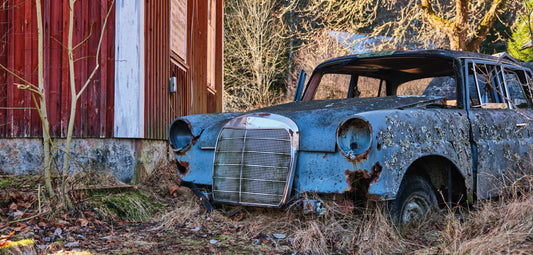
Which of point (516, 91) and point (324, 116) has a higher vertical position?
point (516, 91)

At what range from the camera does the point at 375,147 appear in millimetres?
3318

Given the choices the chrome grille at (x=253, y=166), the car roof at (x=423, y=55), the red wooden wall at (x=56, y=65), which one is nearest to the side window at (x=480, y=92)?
the car roof at (x=423, y=55)

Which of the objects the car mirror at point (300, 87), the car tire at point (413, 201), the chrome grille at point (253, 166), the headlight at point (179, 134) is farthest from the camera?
the car mirror at point (300, 87)

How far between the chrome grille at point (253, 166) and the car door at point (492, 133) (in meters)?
1.70

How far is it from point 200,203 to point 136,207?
65 cm

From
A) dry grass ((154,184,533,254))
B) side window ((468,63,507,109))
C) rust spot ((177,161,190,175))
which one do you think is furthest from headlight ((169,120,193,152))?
side window ((468,63,507,109))

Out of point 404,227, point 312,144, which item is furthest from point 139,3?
point 404,227

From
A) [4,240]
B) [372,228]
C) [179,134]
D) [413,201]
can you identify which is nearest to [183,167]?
[179,134]

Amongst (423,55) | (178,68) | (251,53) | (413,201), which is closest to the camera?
(413,201)

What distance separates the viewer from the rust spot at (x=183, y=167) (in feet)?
14.0

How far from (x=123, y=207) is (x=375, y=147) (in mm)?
2392

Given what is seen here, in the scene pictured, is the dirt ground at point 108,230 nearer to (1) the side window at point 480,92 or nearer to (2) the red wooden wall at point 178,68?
(2) the red wooden wall at point 178,68

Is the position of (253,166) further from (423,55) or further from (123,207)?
(423,55)

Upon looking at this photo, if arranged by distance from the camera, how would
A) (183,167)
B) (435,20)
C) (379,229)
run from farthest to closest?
(435,20), (183,167), (379,229)
